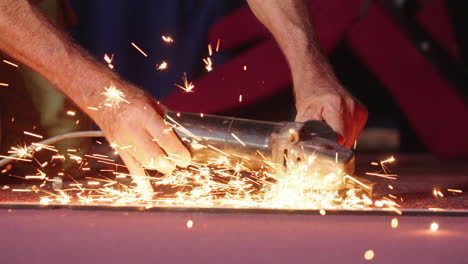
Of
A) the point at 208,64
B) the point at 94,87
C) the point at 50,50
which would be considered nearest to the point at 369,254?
the point at 94,87

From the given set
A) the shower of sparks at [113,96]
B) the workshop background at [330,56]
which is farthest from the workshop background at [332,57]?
the shower of sparks at [113,96]

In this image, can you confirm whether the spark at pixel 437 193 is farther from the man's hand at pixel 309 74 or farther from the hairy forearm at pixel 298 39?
the hairy forearm at pixel 298 39

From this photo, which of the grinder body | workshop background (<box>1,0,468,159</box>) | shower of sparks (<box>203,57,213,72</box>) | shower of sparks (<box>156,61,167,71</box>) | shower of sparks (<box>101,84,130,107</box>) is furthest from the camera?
shower of sparks (<box>203,57,213,72</box>)

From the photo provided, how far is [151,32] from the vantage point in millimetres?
3668

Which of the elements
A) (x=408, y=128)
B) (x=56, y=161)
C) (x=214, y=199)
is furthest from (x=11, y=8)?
(x=408, y=128)

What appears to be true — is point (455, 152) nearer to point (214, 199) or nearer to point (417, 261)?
point (214, 199)

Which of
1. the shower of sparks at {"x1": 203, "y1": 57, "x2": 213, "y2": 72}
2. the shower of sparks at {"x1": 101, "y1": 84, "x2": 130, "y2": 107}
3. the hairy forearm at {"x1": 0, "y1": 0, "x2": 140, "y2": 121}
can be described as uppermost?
the shower of sparks at {"x1": 203, "y1": 57, "x2": 213, "y2": 72}

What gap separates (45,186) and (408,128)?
2.48 metres

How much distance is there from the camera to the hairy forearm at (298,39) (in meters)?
1.90

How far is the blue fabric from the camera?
3635 millimetres

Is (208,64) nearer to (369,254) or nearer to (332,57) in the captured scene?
(332,57)

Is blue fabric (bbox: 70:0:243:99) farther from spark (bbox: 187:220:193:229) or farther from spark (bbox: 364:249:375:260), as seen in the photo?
spark (bbox: 364:249:375:260)

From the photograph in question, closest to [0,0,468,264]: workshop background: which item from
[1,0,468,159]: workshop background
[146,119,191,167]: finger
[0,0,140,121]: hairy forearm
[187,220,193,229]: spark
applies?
[1,0,468,159]: workshop background

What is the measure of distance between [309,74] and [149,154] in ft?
2.16
